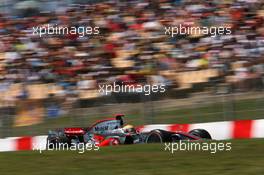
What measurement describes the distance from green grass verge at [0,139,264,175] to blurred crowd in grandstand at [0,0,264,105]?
3.87 meters

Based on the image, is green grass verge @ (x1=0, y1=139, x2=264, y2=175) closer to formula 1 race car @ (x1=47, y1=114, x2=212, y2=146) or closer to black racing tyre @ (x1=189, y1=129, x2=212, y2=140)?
formula 1 race car @ (x1=47, y1=114, x2=212, y2=146)

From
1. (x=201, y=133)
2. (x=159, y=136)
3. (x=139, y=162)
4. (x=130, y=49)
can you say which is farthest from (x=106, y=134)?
(x=139, y=162)

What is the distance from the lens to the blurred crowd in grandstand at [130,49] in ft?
34.9

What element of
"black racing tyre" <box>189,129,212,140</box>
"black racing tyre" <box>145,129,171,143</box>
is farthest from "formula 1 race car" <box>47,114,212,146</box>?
"black racing tyre" <box>145,129,171,143</box>

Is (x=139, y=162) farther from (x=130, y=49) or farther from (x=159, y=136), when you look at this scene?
(x=130, y=49)

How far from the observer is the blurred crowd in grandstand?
10.6 meters

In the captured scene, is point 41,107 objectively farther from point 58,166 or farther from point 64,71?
point 58,166

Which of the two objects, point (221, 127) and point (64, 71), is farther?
point (64, 71)

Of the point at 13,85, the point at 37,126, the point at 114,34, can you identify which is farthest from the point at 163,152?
the point at 114,34

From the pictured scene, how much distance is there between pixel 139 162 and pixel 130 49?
22.0ft

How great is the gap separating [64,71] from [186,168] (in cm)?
712

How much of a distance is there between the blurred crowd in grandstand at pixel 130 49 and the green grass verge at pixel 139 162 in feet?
12.7

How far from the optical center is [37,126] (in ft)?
34.0

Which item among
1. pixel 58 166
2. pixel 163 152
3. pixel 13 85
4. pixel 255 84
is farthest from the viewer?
pixel 13 85
